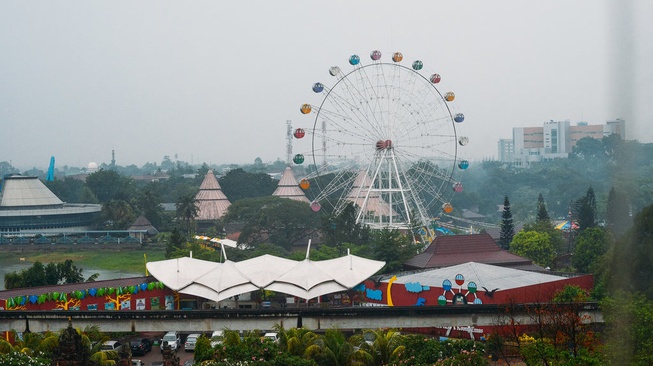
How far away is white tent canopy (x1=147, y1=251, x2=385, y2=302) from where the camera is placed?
32938 mm

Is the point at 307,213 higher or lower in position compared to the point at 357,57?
lower


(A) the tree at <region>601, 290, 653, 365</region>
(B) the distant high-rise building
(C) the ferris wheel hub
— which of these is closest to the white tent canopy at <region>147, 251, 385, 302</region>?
(A) the tree at <region>601, 290, 653, 365</region>

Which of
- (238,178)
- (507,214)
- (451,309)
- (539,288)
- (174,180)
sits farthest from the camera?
(174,180)

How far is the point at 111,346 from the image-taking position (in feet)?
85.7

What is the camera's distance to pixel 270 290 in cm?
3400

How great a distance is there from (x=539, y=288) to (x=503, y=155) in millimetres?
161849

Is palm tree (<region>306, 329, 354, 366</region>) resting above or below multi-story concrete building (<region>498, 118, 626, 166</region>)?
below

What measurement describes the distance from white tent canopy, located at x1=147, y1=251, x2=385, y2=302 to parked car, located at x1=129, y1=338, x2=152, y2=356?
17.0 feet

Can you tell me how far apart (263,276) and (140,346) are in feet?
25.4

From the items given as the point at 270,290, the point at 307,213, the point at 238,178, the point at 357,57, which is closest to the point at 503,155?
the point at 238,178

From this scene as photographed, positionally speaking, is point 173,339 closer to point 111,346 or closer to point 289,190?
point 111,346

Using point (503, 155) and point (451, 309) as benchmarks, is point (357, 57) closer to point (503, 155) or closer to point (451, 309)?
point (451, 309)

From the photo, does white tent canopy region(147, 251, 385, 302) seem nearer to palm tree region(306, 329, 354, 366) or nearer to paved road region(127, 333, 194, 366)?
paved road region(127, 333, 194, 366)

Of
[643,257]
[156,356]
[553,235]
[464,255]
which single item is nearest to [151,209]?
[553,235]
